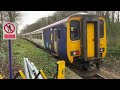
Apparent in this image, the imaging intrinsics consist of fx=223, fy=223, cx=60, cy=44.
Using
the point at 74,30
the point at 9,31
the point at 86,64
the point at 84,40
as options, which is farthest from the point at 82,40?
the point at 9,31

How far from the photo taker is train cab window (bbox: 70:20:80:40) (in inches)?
440

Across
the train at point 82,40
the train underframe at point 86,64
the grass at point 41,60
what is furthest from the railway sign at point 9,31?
the train underframe at point 86,64

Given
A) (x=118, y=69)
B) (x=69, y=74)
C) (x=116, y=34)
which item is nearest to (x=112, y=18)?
(x=116, y=34)

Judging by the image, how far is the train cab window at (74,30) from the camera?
11170 millimetres

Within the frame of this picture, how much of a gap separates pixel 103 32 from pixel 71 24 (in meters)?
2.14

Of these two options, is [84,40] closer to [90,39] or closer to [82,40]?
[82,40]

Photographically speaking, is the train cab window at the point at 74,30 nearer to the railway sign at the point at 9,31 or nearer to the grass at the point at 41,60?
the grass at the point at 41,60

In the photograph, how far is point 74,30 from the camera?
445 inches

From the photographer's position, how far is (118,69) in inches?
576

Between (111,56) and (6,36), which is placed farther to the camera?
(111,56)
